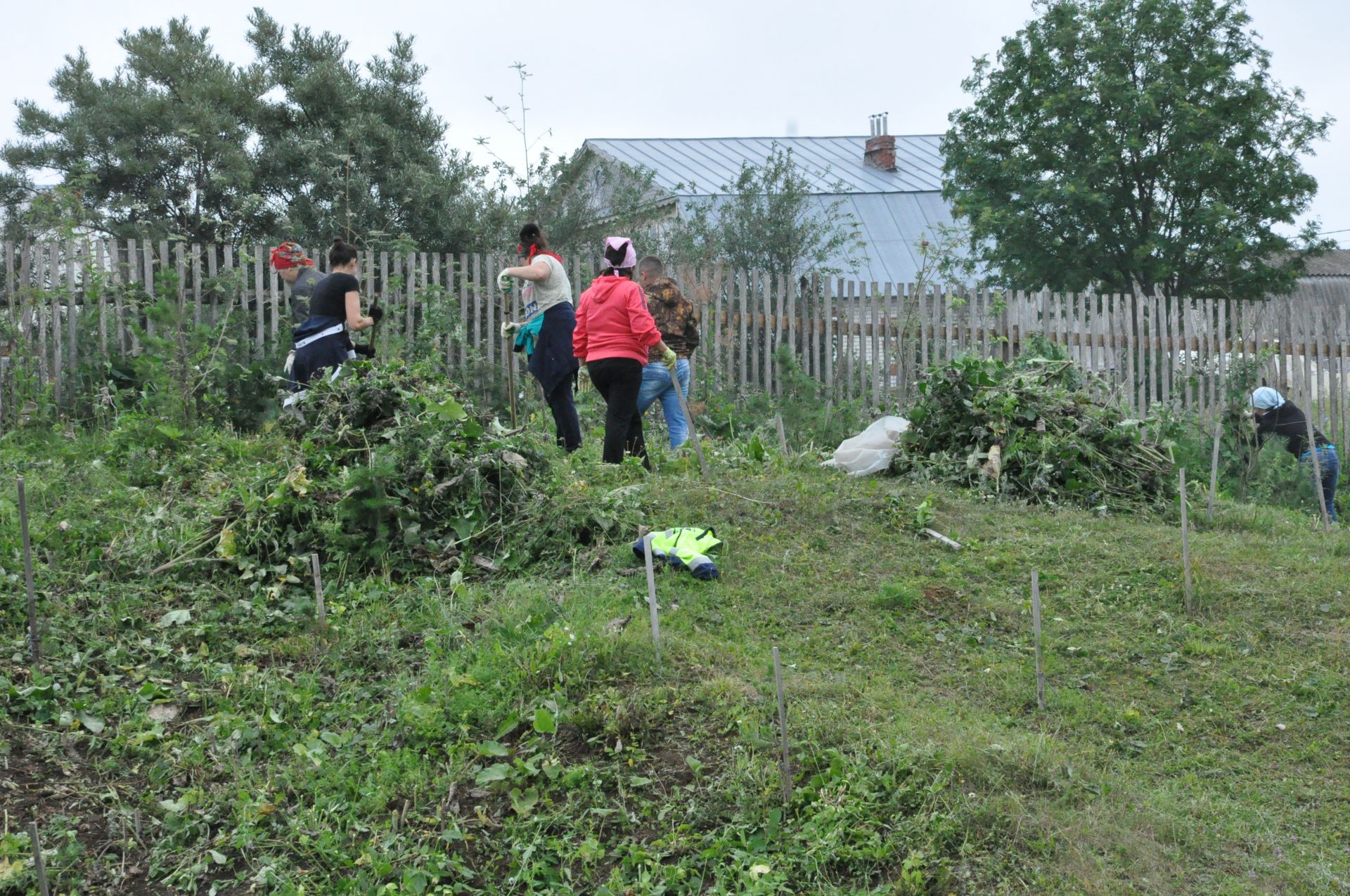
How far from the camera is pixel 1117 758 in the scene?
14.0 ft

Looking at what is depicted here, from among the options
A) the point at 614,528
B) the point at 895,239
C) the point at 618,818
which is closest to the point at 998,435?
the point at 614,528

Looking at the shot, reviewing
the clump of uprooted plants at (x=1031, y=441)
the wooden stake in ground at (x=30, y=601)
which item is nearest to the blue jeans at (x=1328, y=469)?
the clump of uprooted plants at (x=1031, y=441)

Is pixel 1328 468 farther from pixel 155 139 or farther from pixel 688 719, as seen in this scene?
pixel 155 139

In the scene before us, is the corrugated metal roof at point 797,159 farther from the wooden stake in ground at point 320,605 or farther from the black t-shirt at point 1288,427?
the wooden stake in ground at point 320,605

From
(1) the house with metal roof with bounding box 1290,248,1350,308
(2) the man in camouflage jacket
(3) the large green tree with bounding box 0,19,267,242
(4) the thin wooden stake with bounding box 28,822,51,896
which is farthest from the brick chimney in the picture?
(4) the thin wooden stake with bounding box 28,822,51,896

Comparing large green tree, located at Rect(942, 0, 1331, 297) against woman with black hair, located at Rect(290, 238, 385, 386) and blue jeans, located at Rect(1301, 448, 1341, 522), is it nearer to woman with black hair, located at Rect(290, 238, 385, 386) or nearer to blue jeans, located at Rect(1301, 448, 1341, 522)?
blue jeans, located at Rect(1301, 448, 1341, 522)

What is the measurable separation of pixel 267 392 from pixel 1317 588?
773 cm

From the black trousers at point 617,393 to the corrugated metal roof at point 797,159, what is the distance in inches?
720

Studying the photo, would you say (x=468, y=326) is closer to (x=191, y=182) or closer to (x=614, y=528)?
(x=614, y=528)

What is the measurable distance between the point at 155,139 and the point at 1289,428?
649 inches

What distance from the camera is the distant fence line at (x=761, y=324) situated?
9758 mm

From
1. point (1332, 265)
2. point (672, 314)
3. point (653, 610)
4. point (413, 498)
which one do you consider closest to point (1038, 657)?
point (653, 610)

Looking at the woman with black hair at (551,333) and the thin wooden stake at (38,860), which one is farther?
the woman with black hair at (551,333)

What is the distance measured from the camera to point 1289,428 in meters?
10.4
